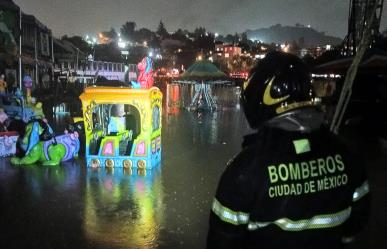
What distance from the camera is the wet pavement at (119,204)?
5371mm

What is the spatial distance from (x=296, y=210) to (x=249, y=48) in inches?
4884

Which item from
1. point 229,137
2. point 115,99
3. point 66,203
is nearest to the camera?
point 66,203

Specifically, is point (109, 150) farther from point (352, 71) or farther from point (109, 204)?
point (352, 71)

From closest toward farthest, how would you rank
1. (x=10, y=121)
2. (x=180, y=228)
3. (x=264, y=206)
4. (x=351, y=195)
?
(x=264, y=206) < (x=351, y=195) < (x=180, y=228) < (x=10, y=121)

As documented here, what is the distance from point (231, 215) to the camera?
6.63 ft

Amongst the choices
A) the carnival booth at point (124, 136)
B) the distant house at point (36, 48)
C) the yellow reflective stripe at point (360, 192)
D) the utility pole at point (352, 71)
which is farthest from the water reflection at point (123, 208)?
the distant house at point (36, 48)

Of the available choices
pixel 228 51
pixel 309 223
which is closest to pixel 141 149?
pixel 309 223

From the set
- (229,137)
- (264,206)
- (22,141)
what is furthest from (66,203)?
(229,137)

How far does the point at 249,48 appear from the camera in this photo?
404 ft

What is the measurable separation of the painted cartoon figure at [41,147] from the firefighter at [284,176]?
8.06 metres

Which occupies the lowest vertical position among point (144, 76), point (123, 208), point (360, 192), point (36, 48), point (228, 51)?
point (123, 208)

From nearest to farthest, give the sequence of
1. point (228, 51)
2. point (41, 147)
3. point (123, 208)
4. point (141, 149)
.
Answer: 1. point (123, 208)
2. point (141, 149)
3. point (41, 147)
4. point (228, 51)

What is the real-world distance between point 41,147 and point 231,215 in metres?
8.40

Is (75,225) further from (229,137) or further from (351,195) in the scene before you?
(229,137)
